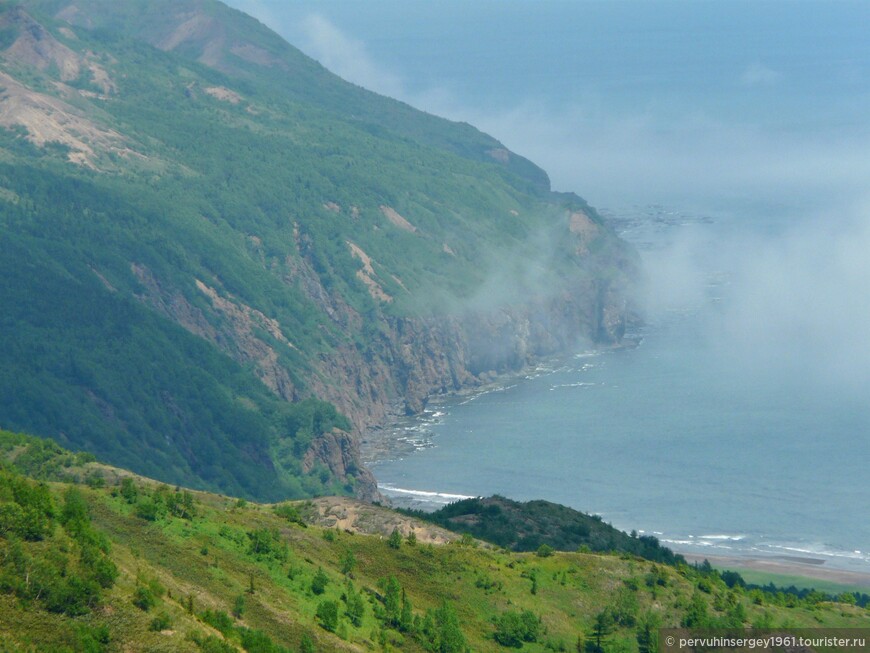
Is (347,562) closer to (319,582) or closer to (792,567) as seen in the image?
(319,582)

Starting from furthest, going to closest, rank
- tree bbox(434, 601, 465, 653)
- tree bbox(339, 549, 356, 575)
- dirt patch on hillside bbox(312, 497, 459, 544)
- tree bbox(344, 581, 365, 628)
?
dirt patch on hillside bbox(312, 497, 459, 544) < tree bbox(339, 549, 356, 575) < tree bbox(344, 581, 365, 628) < tree bbox(434, 601, 465, 653)

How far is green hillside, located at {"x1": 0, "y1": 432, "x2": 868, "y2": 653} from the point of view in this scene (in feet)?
282

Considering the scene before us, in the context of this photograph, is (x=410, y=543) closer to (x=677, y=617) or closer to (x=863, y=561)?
(x=677, y=617)

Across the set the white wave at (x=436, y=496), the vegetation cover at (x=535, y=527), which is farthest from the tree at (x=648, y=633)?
the white wave at (x=436, y=496)

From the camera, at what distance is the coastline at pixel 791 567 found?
169750 millimetres

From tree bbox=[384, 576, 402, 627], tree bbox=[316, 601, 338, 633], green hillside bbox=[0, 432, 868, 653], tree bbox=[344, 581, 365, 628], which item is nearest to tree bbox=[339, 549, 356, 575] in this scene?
green hillside bbox=[0, 432, 868, 653]

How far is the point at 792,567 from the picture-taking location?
174 metres

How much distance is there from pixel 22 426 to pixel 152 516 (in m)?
82.0

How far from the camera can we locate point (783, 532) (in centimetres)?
18388

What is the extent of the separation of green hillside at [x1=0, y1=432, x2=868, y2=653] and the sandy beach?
38033 mm

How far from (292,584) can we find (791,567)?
257ft

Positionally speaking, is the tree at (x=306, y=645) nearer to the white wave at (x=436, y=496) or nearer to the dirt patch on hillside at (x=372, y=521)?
the dirt patch on hillside at (x=372, y=521)

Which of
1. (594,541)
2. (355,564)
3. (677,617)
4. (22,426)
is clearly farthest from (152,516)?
(22,426)

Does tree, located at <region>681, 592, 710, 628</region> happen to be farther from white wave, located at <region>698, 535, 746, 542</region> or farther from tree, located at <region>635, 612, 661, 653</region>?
white wave, located at <region>698, 535, 746, 542</region>
